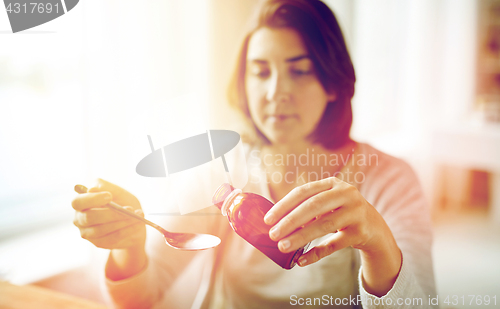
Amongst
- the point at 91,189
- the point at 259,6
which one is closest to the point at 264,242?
the point at 91,189

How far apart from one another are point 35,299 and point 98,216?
0.26 metres

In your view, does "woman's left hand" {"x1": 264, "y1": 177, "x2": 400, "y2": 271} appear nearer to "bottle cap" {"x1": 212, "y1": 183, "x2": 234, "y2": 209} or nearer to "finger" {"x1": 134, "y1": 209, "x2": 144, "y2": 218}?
"bottle cap" {"x1": 212, "y1": 183, "x2": 234, "y2": 209}

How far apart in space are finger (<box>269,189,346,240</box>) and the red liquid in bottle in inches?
1.4

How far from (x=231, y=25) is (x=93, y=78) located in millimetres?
295

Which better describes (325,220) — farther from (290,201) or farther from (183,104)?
(183,104)

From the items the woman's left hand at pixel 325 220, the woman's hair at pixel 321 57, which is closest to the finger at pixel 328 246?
the woman's left hand at pixel 325 220

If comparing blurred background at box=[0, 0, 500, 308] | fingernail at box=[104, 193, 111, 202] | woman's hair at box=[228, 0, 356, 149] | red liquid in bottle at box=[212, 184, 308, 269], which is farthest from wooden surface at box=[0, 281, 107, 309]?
woman's hair at box=[228, 0, 356, 149]

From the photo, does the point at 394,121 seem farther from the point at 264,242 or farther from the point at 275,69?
the point at 264,242

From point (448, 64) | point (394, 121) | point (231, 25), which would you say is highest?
point (231, 25)

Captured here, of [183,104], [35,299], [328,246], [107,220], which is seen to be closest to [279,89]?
[183,104]

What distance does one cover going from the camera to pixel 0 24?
659 mm

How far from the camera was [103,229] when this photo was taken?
0.63 m

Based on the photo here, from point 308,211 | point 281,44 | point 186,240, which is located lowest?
point 186,240

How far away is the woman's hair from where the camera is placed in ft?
2.12
